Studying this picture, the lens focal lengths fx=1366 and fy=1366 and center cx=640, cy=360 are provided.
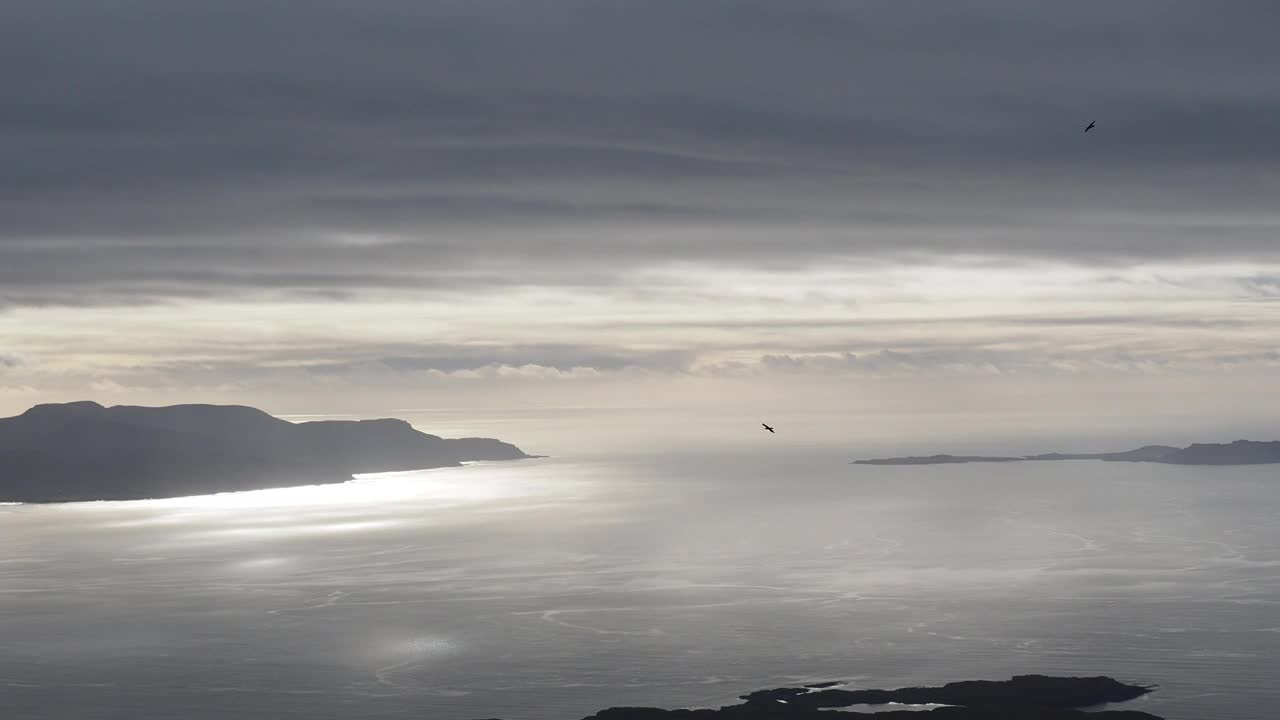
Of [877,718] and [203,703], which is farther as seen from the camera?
[203,703]

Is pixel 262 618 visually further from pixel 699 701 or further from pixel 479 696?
pixel 699 701

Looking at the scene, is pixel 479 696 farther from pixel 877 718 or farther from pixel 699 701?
pixel 877 718

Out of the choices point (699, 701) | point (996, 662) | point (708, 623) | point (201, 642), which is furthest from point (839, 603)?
point (201, 642)

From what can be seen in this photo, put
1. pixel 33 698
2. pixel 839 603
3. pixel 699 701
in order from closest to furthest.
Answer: pixel 699 701, pixel 33 698, pixel 839 603

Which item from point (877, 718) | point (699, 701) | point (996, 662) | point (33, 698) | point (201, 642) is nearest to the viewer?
point (877, 718)
